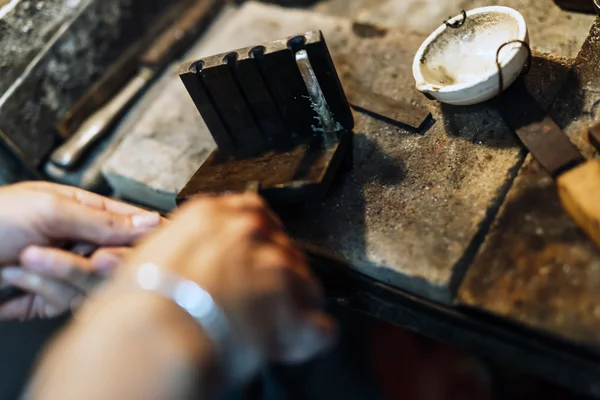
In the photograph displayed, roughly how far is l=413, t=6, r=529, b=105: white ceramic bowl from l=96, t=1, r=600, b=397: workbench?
0.10 metres

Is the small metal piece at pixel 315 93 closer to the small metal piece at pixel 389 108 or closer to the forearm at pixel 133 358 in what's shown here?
the small metal piece at pixel 389 108

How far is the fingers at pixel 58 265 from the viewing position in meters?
1.45

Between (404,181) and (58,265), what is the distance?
1.00 m

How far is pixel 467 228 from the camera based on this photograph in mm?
1520

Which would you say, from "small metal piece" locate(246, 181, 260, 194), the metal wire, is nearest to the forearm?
"small metal piece" locate(246, 181, 260, 194)

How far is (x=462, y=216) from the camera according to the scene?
5.07 ft

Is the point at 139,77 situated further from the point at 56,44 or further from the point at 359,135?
the point at 359,135

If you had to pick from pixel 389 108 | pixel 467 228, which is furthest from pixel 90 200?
pixel 467 228

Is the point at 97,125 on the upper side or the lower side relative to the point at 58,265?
lower

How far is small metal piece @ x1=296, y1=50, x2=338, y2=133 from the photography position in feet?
5.12

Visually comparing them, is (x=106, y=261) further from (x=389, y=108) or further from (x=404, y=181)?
(x=389, y=108)

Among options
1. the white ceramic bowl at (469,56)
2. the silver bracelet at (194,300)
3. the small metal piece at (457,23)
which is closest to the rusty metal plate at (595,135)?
the white ceramic bowl at (469,56)

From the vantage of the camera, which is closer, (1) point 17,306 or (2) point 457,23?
(1) point 17,306

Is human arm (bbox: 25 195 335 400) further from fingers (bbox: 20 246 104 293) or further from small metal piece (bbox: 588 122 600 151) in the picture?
small metal piece (bbox: 588 122 600 151)
